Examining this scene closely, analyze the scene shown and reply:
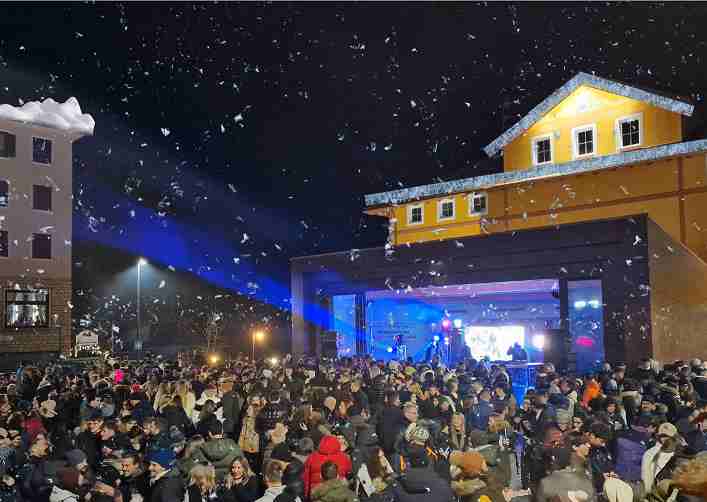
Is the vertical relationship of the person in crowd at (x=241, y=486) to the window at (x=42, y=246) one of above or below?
below

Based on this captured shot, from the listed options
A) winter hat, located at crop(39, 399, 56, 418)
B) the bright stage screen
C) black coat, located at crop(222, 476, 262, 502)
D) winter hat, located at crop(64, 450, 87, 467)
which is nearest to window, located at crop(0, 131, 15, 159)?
the bright stage screen

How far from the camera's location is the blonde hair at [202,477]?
727 centimetres

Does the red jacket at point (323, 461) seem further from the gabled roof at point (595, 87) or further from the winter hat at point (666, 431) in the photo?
the gabled roof at point (595, 87)

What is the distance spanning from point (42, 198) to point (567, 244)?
1158 inches

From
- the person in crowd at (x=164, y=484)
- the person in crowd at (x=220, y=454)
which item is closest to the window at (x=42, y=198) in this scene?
the person in crowd at (x=220, y=454)

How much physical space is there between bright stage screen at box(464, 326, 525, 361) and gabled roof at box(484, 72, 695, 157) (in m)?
8.39

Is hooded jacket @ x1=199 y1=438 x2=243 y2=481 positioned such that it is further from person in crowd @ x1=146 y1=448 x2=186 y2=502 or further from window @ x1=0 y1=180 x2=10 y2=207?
window @ x1=0 y1=180 x2=10 y2=207

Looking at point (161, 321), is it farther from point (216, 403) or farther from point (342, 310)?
point (216, 403)

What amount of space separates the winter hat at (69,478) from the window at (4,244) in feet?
106

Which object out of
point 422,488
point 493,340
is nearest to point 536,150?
point 493,340

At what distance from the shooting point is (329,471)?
22.8ft

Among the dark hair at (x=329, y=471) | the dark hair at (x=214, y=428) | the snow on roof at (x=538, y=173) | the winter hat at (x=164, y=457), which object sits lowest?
the winter hat at (x=164, y=457)

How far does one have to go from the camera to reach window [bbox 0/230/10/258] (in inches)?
1407

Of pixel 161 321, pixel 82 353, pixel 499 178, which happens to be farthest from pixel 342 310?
pixel 161 321
